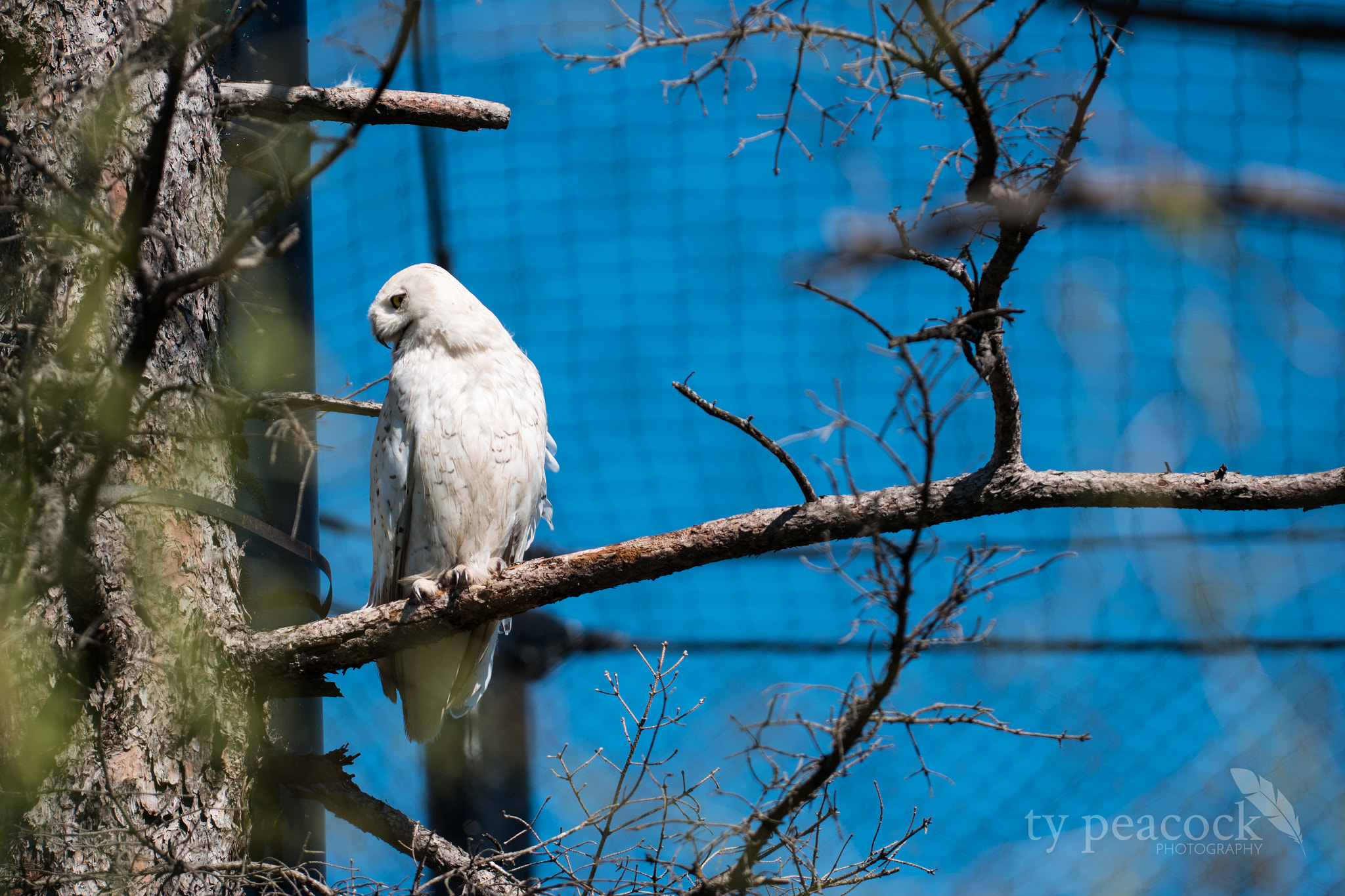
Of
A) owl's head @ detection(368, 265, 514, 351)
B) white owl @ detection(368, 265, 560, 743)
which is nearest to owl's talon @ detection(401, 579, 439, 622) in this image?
white owl @ detection(368, 265, 560, 743)

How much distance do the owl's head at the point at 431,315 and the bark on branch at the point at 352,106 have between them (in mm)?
585

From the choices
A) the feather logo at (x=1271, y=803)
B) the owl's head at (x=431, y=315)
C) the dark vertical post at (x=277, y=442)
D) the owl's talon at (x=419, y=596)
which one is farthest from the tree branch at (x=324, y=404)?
the feather logo at (x=1271, y=803)

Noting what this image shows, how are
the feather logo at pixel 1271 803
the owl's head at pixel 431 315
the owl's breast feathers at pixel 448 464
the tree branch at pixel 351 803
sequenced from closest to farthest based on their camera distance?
the feather logo at pixel 1271 803, the tree branch at pixel 351 803, the owl's breast feathers at pixel 448 464, the owl's head at pixel 431 315

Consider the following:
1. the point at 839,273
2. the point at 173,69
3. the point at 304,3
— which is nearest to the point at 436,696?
the point at 304,3

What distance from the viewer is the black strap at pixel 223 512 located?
6.54 ft

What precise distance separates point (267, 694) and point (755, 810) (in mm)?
1308

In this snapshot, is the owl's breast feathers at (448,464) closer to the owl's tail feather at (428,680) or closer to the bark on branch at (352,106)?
the owl's tail feather at (428,680)

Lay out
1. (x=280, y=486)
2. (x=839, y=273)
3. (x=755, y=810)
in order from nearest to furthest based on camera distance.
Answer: (x=839, y=273) < (x=755, y=810) < (x=280, y=486)

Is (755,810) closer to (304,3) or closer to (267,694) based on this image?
(267,694)

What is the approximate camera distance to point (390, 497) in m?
2.98

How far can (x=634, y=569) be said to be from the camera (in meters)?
2.18

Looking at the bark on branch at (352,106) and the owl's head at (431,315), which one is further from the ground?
the bark on branch at (352,106)

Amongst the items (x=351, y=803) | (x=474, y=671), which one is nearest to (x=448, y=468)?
(x=474, y=671)

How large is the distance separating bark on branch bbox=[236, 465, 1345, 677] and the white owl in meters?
0.39
